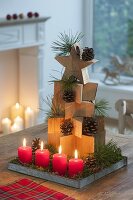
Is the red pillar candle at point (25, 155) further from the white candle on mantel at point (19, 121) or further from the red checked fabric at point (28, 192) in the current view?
the white candle on mantel at point (19, 121)

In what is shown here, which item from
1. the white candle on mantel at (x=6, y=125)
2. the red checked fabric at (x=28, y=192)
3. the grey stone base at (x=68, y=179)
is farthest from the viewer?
the white candle on mantel at (x=6, y=125)

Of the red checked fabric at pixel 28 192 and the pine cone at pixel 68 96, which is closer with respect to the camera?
the red checked fabric at pixel 28 192

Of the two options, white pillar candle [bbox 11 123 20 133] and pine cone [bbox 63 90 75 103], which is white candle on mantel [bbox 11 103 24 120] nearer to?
white pillar candle [bbox 11 123 20 133]

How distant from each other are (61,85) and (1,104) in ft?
9.08

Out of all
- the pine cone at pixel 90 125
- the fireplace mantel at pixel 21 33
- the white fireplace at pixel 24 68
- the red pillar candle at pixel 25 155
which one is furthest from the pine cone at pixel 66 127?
the white fireplace at pixel 24 68

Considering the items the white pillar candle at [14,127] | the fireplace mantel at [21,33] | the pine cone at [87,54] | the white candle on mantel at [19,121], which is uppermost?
the fireplace mantel at [21,33]

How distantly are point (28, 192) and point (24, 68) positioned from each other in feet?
10.1

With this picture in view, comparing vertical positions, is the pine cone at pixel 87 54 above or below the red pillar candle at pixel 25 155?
above

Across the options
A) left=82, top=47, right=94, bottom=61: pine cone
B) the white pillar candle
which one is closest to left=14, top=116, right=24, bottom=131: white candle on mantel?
the white pillar candle

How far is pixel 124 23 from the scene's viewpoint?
5.64 metres

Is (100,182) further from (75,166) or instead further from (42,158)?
(42,158)

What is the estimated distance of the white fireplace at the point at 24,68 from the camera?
4.72 m

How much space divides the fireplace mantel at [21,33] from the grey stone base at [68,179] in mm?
2390

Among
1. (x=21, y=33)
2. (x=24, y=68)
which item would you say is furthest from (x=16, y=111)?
(x=21, y=33)
